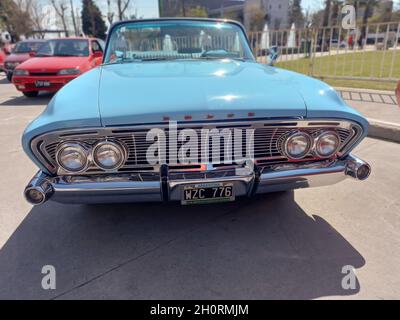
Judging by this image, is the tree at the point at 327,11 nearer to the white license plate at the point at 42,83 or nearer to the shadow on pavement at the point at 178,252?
the white license plate at the point at 42,83

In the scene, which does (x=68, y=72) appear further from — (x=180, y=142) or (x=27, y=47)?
(x=27, y=47)

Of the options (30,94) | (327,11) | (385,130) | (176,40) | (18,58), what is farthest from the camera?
(327,11)

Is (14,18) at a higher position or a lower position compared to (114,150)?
higher

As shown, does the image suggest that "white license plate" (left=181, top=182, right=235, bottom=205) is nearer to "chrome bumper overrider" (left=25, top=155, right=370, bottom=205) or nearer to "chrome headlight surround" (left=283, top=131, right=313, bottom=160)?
"chrome bumper overrider" (left=25, top=155, right=370, bottom=205)

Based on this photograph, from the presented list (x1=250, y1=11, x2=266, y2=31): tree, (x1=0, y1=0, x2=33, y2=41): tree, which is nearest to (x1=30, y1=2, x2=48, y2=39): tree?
(x1=0, y1=0, x2=33, y2=41): tree

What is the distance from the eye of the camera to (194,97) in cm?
205

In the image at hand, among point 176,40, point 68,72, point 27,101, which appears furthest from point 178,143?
point 27,101

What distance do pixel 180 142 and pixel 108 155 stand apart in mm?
463

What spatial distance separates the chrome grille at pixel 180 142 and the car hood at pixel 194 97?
0.23 feet

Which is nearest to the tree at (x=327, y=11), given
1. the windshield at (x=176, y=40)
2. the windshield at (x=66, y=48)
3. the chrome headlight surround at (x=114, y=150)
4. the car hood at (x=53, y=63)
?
the windshield at (x=66, y=48)

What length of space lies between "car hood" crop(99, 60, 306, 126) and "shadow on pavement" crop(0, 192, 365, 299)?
99 cm

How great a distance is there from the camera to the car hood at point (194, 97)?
1943 mm

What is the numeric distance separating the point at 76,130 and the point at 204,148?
0.79 metres

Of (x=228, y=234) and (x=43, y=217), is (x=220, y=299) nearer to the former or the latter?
(x=228, y=234)
